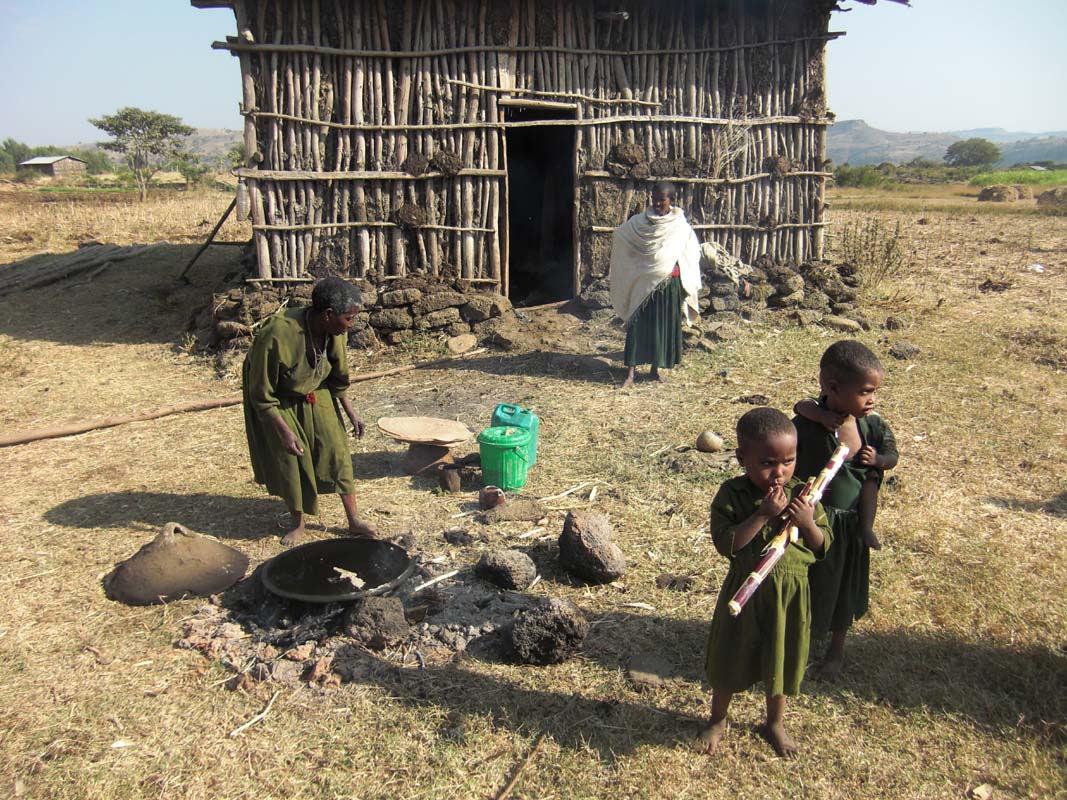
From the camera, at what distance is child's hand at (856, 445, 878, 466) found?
2990 millimetres

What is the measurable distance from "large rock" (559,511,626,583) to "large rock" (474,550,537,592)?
8.8 inches

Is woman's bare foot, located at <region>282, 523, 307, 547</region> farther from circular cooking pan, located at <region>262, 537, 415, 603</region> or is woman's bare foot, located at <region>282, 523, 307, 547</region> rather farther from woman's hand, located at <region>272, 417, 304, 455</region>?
woman's hand, located at <region>272, 417, 304, 455</region>

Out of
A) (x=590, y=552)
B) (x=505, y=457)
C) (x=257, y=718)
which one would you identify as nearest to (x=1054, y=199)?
(x=505, y=457)

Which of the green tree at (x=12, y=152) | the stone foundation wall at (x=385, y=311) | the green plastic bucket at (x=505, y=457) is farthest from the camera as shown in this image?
the green tree at (x=12, y=152)

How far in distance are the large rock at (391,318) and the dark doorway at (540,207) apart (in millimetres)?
2471

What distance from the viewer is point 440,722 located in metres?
3.08

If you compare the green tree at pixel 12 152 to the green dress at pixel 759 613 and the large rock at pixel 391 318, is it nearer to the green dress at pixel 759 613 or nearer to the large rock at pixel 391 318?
the large rock at pixel 391 318

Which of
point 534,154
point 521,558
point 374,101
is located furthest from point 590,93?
point 521,558

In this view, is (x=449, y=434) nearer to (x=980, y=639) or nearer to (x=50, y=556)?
(x=50, y=556)

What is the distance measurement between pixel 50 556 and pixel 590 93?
7143 mm

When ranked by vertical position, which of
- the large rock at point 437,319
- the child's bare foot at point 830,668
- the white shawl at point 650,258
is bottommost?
the child's bare foot at point 830,668

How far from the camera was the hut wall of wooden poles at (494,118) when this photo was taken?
7988 millimetres

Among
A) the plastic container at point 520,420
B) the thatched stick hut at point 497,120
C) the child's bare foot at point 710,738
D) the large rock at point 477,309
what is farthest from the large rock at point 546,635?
the thatched stick hut at point 497,120

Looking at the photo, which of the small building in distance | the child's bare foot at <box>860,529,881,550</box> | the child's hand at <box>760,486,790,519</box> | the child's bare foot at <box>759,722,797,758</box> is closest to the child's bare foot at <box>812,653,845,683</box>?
the child's bare foot at <box>759,722,797,758</box>
